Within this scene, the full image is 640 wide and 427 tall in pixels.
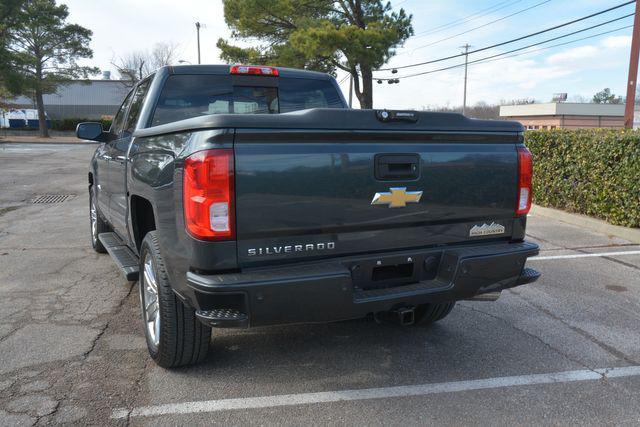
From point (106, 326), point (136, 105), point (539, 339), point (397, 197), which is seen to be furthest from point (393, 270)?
point (136, 105)

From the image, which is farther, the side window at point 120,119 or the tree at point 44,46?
the tree at point 44,46

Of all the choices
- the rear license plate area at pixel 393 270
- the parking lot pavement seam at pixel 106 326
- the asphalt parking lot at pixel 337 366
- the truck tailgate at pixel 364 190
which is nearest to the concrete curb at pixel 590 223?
the asphalt parking lot at pixel 337 366

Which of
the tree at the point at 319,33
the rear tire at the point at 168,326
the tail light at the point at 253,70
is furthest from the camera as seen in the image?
the tree at the point at 319,33

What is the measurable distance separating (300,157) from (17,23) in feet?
141

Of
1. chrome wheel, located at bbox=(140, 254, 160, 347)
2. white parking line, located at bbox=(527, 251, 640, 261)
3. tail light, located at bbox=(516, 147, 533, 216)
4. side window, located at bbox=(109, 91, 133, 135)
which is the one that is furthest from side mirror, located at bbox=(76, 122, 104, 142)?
white parking line, located at bbox=(527, 251, 640, 261)

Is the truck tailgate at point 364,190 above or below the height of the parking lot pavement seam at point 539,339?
above

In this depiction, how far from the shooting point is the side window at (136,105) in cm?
454

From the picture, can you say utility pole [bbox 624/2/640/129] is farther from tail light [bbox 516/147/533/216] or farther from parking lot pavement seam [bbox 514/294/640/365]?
tail light [bbox 516/147/533/216]

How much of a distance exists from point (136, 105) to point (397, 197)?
9.64 feet

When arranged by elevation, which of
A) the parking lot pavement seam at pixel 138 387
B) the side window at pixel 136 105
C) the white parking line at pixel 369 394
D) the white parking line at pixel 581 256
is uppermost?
the side window at pixel 136 105

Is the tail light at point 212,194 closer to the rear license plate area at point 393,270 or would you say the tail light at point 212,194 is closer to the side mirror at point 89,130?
the rear license plate area at point 393,270

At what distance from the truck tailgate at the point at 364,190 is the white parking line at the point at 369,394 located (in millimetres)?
904

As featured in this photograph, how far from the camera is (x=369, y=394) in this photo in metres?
3.12

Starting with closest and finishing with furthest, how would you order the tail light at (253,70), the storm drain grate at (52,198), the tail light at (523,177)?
1. the tail light at (523,177)
2. the tail light at (253,70)
3. the storm drain grate at (52,198)
